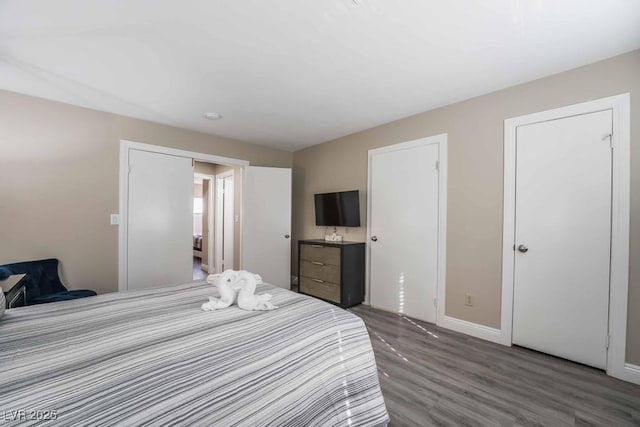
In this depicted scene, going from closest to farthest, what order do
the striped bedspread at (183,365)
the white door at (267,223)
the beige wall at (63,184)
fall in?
1. the striped bedspread at (183,365)
2. the beige wall at (63,184)
3. the white door at (267,223)

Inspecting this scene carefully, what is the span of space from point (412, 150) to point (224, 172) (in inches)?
142

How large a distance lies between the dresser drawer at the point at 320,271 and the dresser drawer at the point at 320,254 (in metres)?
0.05

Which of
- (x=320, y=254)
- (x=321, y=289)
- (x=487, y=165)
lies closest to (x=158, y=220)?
(x=320, y=254)

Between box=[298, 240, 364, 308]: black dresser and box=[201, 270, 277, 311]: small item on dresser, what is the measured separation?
74.0 inches

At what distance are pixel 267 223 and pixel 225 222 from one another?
136 centimetres

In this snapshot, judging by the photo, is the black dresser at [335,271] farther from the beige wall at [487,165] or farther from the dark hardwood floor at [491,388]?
the beige wall at [487,165]

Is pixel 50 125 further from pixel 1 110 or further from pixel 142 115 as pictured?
pixel 142 115

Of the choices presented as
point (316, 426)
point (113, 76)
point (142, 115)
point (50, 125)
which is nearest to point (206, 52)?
point (113, 76)

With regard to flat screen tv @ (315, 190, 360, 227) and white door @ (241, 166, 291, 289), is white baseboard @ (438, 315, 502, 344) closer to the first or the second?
flat screen tv @ (315, 190, 360, 227)

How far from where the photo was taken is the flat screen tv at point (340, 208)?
3588mm

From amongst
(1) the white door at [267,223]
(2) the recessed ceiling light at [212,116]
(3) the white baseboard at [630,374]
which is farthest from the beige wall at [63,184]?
(3) the white baseboard at [630,374]

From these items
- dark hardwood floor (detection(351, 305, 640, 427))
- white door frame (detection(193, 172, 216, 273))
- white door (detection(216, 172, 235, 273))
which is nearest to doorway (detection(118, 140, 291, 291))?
white door (detection(216, 172, 235, 273))

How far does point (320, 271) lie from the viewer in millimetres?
3645

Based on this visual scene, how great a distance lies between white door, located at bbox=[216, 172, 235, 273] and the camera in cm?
488
